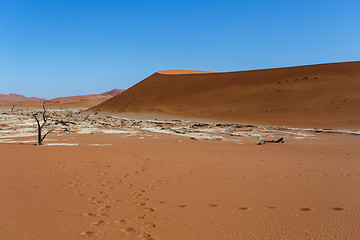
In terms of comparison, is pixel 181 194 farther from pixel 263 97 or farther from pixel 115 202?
pixel 263 97

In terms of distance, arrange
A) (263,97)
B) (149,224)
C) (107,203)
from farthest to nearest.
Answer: (263,97), (107,203), (149,224)

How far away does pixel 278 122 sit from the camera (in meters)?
22.6

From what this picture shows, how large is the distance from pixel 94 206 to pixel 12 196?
1.48 meters

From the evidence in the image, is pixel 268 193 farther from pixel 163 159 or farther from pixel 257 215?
pixel 163 159

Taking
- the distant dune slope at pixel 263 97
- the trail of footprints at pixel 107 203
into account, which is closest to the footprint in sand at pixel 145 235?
the trail of footprints at pixel 107 203

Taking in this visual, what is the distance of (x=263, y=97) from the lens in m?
30.1

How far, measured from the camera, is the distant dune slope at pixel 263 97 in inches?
928

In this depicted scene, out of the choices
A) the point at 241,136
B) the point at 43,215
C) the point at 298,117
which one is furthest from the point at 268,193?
the point at 298,117

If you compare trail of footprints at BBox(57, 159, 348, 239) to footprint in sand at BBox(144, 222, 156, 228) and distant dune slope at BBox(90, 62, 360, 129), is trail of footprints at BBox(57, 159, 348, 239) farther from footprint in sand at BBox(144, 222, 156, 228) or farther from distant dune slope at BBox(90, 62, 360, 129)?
distant dune slope at BBox(90, 62, 360, 129)

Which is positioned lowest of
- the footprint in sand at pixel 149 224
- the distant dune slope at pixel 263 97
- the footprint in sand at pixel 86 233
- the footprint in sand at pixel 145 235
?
the footprint in sand at pixel 145 235

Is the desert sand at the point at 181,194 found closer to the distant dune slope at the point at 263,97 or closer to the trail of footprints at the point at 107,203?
the trail of footprints at the point at 107,203

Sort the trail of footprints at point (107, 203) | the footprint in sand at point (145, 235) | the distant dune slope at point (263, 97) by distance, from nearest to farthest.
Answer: the footprint in sand at point (145, 235) < the trail of footprints at point (107, 203) < the distant dune slope at point (263, 97)

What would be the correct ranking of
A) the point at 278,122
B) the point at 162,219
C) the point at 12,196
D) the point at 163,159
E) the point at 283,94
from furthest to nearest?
1. the point at 283,94
2. the point at 278,122
3. the point at 163,159
4. the point at 12,196
5. the point at 162,219

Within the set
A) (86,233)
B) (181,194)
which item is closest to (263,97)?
(181,194)
